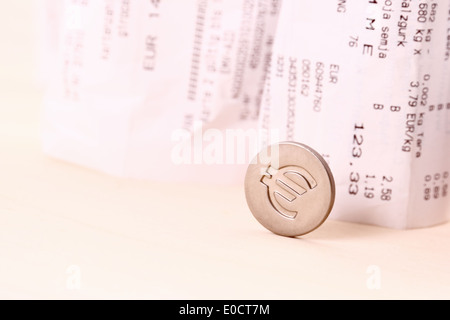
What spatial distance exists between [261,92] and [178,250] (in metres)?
0.29

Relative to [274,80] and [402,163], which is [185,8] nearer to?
[274,80]

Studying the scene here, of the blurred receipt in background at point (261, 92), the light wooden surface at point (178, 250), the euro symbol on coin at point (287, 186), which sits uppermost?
the blurred receipt in background at point (261, 92)

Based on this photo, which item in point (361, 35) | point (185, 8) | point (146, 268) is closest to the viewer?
point (146, 268)

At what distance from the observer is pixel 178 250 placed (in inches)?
26.1

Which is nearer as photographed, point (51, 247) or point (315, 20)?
point (51, 247)

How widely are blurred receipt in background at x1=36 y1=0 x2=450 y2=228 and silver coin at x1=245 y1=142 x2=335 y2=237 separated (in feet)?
0.26

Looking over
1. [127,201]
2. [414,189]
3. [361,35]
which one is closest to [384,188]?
[414,189]

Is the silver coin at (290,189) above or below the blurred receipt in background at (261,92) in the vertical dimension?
below

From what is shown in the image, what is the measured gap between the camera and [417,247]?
706 mm

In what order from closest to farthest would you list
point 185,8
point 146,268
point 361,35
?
point 146,268 < point 361,35 < point 185,8

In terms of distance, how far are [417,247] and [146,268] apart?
24 centimetres

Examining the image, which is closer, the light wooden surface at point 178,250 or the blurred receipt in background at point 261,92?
the light wooden surface at point 178,250

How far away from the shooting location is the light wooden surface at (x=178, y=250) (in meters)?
0.59

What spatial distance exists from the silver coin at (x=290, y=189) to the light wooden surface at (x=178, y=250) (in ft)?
0.06
